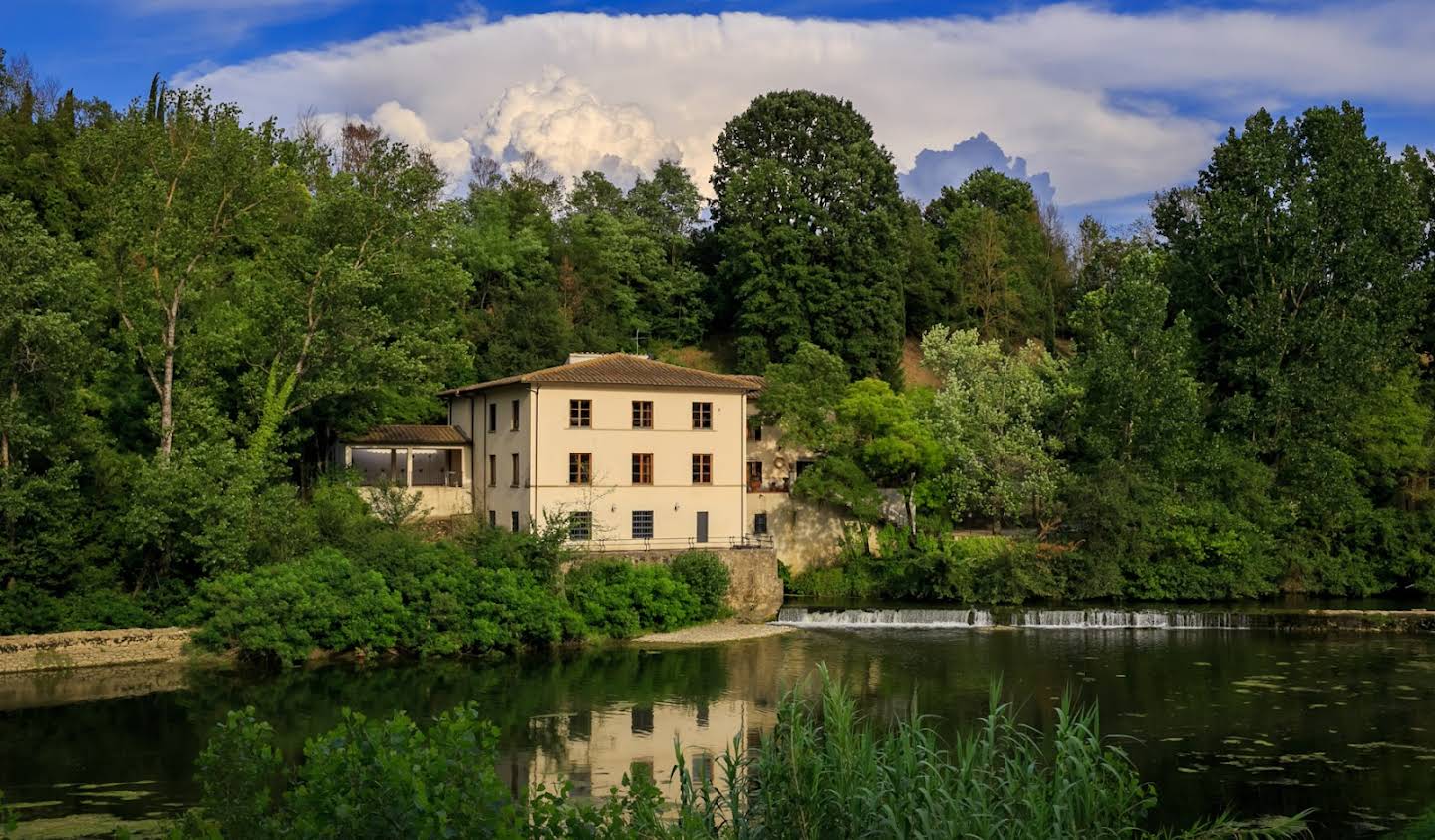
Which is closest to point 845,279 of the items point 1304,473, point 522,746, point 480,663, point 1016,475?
point 1016,475

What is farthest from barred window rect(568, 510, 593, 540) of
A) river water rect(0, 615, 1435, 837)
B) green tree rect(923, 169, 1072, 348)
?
green tree rect(923, 169, 1072, 348)

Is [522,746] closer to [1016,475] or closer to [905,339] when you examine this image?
[1016,475]

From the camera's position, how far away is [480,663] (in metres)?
32.9

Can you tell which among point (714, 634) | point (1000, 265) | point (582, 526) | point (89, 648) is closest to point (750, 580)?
point (714, 634)

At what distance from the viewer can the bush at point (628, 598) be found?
3634 cm

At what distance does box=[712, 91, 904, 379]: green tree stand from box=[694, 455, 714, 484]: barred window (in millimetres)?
17393

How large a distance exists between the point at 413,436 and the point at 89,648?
1536cm

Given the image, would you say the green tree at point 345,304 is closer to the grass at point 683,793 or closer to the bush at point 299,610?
the bush at point 299,610

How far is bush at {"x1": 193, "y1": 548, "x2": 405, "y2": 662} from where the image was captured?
32.1 m

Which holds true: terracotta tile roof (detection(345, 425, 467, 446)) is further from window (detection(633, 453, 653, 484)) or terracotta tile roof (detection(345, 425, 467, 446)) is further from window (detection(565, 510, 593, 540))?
window (detection(633, 453, 653, 484))

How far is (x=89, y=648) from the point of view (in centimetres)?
3167

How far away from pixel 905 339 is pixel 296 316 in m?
41.9

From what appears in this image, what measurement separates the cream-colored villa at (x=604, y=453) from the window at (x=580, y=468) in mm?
33

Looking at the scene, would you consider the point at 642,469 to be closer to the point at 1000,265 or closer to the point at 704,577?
the point at 704,577
